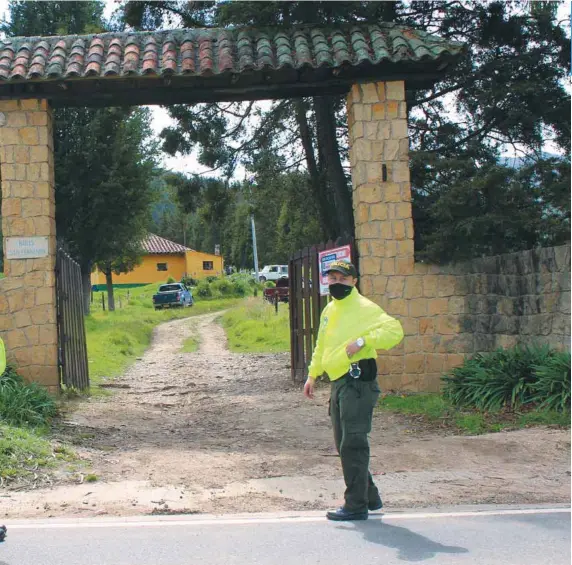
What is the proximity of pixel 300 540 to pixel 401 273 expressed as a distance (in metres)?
6.66

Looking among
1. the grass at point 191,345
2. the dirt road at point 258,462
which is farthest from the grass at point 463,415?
the grass at point 191,345

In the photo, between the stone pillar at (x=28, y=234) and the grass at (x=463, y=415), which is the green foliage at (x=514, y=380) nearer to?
the grass at (x=463, y=415)

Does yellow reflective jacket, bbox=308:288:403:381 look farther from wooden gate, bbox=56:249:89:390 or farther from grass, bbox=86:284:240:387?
grass, bbox=86:284:240:387

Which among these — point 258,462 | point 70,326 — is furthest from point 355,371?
point 70,326

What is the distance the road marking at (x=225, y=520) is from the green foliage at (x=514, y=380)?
328cm

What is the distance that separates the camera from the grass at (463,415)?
28.8 ft

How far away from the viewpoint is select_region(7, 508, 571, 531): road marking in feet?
18.7

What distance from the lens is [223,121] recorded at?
1642 cm

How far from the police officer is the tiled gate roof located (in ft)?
20.6

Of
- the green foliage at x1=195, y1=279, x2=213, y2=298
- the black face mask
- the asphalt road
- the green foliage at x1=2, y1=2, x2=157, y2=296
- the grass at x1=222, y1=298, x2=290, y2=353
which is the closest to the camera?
the asphalt road

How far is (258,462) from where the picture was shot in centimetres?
791

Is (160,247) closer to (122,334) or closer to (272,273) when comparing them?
(272,273)

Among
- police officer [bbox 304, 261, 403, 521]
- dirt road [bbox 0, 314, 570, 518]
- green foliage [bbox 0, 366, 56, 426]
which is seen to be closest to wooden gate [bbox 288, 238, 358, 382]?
dirt road [bbox 0, 314, 570, 518]

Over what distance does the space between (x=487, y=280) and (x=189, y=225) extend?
85470 mm
